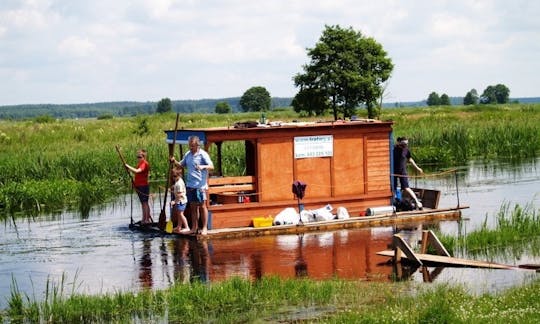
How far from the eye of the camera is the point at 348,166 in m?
23.5

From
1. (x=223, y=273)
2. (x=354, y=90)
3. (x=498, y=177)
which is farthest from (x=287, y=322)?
(x=354, y=90)

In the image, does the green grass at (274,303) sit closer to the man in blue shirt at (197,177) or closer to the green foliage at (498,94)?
the man in blue shirt at (197,177)

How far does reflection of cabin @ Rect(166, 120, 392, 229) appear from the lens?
22156mm

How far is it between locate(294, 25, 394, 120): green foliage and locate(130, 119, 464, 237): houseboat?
32036 millimetres

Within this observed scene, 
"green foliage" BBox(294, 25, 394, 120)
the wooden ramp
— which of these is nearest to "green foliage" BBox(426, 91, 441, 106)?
"green foliage" BBox(294, 25, 394, 120)

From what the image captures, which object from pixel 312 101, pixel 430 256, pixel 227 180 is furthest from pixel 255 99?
pixel 430 256

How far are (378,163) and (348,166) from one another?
30.8 inches

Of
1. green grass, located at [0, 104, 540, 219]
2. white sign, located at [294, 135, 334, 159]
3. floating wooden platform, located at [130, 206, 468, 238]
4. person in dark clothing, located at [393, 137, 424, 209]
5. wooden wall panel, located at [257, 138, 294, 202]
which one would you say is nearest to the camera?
floating wooden platform, located at [130, 206, 468, 238]

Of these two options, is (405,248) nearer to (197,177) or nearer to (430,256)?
(430,256)

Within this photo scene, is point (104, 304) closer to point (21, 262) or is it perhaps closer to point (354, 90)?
point (21, 262)

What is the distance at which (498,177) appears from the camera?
1302 inches

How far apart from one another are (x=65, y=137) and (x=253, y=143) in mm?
27096

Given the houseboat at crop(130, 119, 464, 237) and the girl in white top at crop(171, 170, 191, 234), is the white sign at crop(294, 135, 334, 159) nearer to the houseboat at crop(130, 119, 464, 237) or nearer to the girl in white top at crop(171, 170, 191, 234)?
the houseboat at crop(130, 119, 464, 237)

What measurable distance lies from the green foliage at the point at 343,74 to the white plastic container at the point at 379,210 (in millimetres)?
32694
